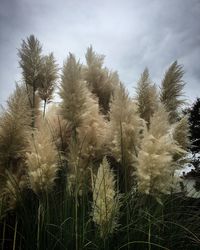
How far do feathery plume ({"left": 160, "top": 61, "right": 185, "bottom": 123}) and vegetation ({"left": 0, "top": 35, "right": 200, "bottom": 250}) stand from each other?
1cm

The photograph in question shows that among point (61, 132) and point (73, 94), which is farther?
point (61, 132)

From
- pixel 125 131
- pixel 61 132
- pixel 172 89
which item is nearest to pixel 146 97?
pixel 172 89

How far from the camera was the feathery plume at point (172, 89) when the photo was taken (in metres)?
3.58

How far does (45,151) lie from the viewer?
9.10 ft

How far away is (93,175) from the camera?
3.00 m

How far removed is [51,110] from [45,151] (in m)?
1.14

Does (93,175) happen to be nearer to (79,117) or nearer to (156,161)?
(79,117)

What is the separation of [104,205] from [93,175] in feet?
2.24

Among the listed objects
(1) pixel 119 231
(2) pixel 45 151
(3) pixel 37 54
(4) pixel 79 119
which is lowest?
(1) pixel 119 231

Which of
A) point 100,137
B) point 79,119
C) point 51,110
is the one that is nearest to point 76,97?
point 79,119

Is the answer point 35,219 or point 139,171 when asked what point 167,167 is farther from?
point 35,219

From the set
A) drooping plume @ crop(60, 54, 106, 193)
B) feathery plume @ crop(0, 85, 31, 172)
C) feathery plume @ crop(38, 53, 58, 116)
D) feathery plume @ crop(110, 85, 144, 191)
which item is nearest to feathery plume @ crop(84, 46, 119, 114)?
feathery plume @ crop(38, 53, 58, 116)

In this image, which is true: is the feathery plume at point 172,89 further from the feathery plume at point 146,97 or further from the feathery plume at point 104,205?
the feathery plume at point 104,205

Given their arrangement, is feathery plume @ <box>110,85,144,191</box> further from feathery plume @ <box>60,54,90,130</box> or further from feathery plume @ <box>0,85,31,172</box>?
feathery plume @ <box>0,85,31,172</box>
